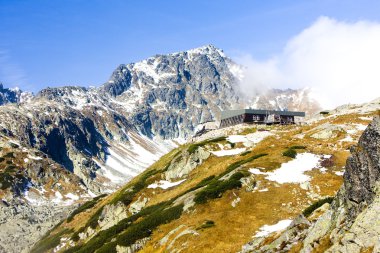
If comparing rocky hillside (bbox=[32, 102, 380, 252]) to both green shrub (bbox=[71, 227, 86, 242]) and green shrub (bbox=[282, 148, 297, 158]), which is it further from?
green shrub (bbox=[71, 227, 86, 242])

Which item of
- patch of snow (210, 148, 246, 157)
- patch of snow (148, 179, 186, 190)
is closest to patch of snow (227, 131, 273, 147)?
patch of snow (210, 148, 246, 157)

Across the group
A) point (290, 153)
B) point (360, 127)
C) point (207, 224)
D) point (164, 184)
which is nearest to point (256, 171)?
point (290, 153)

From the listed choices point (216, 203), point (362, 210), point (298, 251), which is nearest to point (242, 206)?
point (216, 203)

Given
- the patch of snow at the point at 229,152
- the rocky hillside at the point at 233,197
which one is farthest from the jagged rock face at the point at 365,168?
the patch of snow at the point at 229,152

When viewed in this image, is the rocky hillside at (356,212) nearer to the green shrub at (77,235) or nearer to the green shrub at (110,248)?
the green shrub at (110,248)

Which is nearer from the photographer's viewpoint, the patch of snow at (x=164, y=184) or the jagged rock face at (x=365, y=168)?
the jagged rock face at (x=365, y=168)

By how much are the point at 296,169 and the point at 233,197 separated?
14.2m

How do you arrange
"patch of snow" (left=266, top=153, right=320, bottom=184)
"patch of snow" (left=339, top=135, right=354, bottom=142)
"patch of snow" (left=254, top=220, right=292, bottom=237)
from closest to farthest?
"patch of snow" (left=254, top=220, right=292, bottom=237)
"patch of snow" (left=266, top=153, right=320, bottom=184)
"patch of snow" (left=339, top=135, right=354, bottom=142)

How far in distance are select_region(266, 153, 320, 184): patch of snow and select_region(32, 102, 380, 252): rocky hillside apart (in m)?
0.16

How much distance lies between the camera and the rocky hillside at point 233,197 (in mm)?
50694

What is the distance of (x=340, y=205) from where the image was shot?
1110 inches

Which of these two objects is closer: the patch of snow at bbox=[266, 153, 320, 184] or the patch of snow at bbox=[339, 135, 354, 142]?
the patch of snow at bbox=[266, 153, 320, 184]

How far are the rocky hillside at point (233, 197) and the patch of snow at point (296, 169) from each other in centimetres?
16

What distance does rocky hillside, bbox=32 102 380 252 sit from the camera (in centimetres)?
5069
